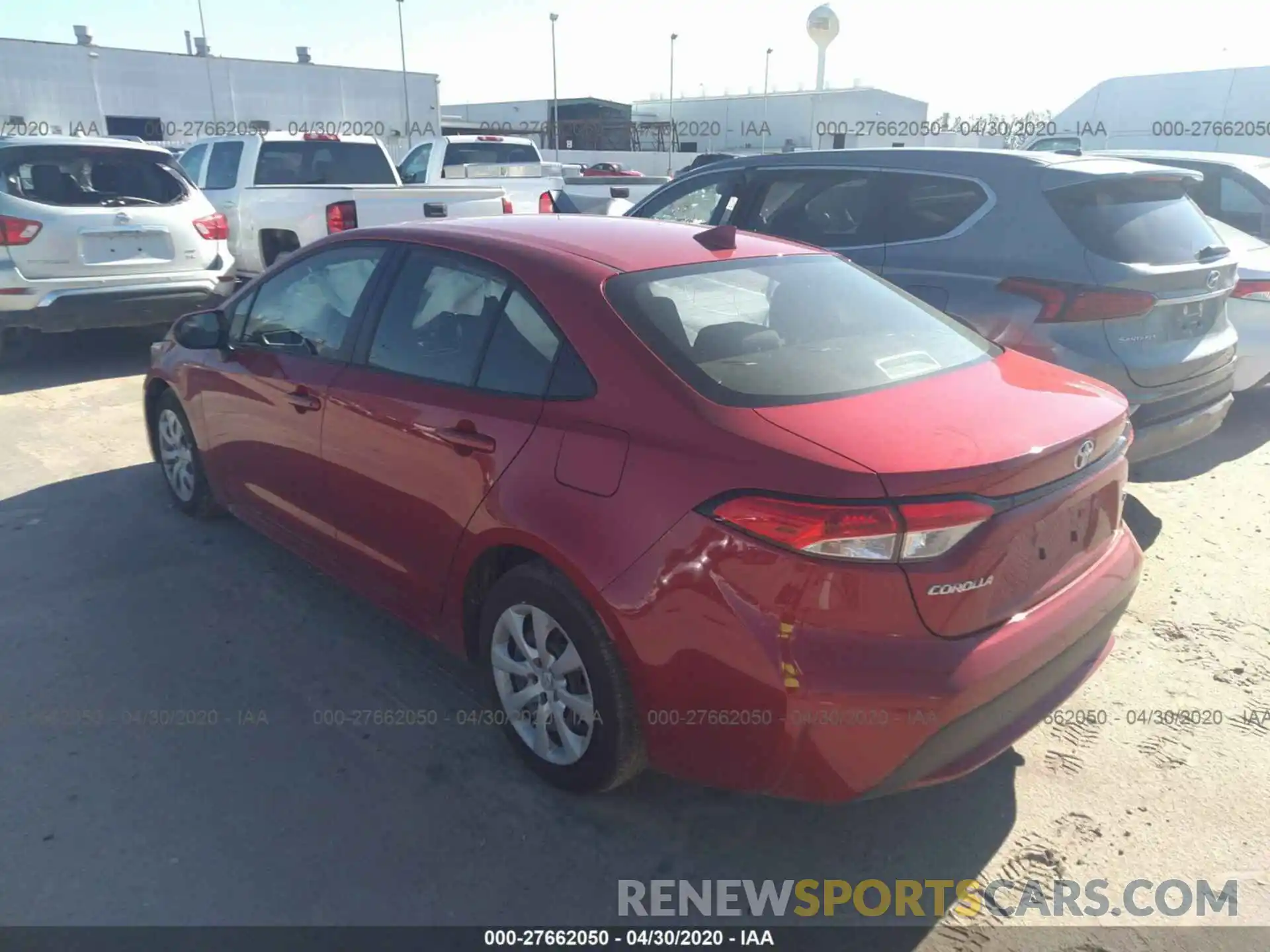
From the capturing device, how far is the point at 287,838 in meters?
2.61

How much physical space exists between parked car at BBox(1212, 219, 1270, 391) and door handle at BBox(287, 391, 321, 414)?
5278 mm

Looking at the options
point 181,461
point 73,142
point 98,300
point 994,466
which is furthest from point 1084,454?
point 73,142

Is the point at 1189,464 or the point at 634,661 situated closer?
the point at 634,661

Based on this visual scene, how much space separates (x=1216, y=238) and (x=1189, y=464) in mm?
1572

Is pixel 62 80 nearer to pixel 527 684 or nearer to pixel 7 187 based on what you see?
pixel 7 187

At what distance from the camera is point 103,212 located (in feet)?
24.2

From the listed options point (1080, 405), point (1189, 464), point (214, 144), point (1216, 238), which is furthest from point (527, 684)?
point (214, 144)

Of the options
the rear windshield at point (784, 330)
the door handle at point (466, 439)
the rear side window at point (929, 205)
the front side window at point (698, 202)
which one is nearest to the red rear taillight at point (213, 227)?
the front side window at point (698, 202)

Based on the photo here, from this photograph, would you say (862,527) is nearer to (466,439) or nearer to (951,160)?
(466,439)

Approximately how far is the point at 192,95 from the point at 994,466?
142 ft

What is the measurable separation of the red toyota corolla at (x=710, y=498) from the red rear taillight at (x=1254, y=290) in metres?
3.61

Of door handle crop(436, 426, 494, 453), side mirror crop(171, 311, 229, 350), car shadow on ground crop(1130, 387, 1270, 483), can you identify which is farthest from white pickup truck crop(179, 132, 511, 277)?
car shadow on ground crop(1130, 387, 1270, 483)

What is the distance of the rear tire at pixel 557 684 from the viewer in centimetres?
250

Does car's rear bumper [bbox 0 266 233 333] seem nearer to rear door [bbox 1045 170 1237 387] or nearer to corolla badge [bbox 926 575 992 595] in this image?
rear door [bbox 1045 170 1237 387]
